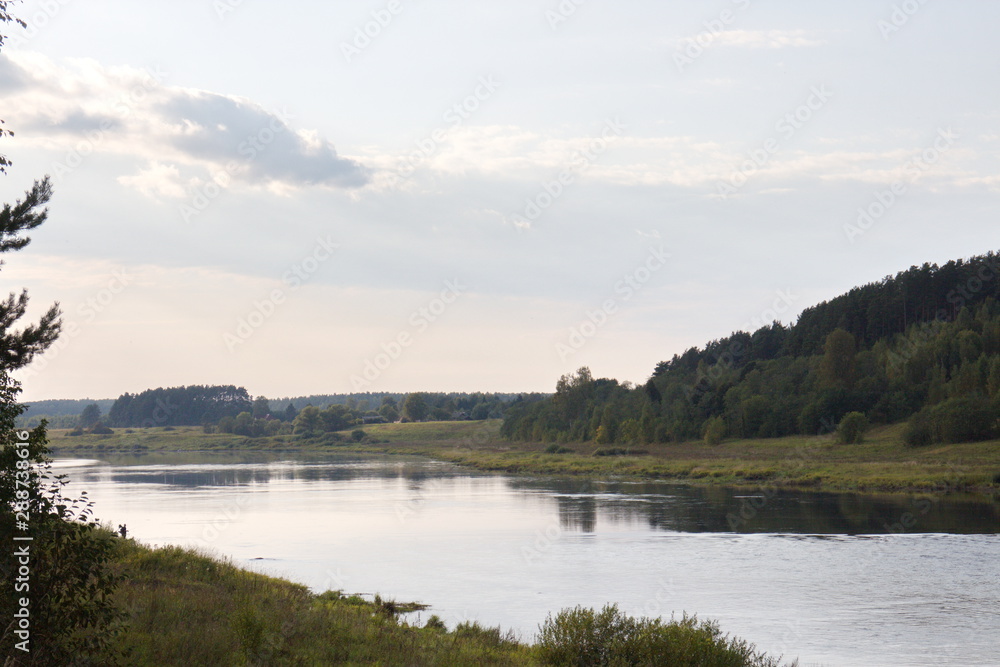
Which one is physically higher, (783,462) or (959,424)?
(959,424)

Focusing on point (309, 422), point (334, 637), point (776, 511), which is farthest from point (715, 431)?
point (309, 422)

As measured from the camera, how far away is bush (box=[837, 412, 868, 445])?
8125cm

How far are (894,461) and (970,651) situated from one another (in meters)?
51.6

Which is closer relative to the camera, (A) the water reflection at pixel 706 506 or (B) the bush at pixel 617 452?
(A) the water reflection at pixel 706 506

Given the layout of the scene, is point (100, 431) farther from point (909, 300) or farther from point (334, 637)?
point (334, 637)

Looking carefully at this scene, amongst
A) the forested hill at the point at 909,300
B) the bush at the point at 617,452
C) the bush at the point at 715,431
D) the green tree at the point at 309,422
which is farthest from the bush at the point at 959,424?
the green tree at the point at 309,422

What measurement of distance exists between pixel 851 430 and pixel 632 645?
73.9 metres

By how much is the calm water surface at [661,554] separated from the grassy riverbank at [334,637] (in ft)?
13.0

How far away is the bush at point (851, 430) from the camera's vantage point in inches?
3199

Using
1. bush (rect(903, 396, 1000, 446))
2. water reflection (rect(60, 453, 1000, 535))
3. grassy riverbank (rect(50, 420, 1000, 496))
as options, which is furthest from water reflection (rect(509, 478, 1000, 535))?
bush (rect(903, 396, 1000, 446))

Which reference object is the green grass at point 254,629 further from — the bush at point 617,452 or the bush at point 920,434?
the bush at point 617,452

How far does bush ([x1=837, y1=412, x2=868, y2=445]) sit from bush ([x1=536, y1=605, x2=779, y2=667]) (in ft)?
234

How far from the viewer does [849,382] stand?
105 meters

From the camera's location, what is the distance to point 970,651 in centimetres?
1908
